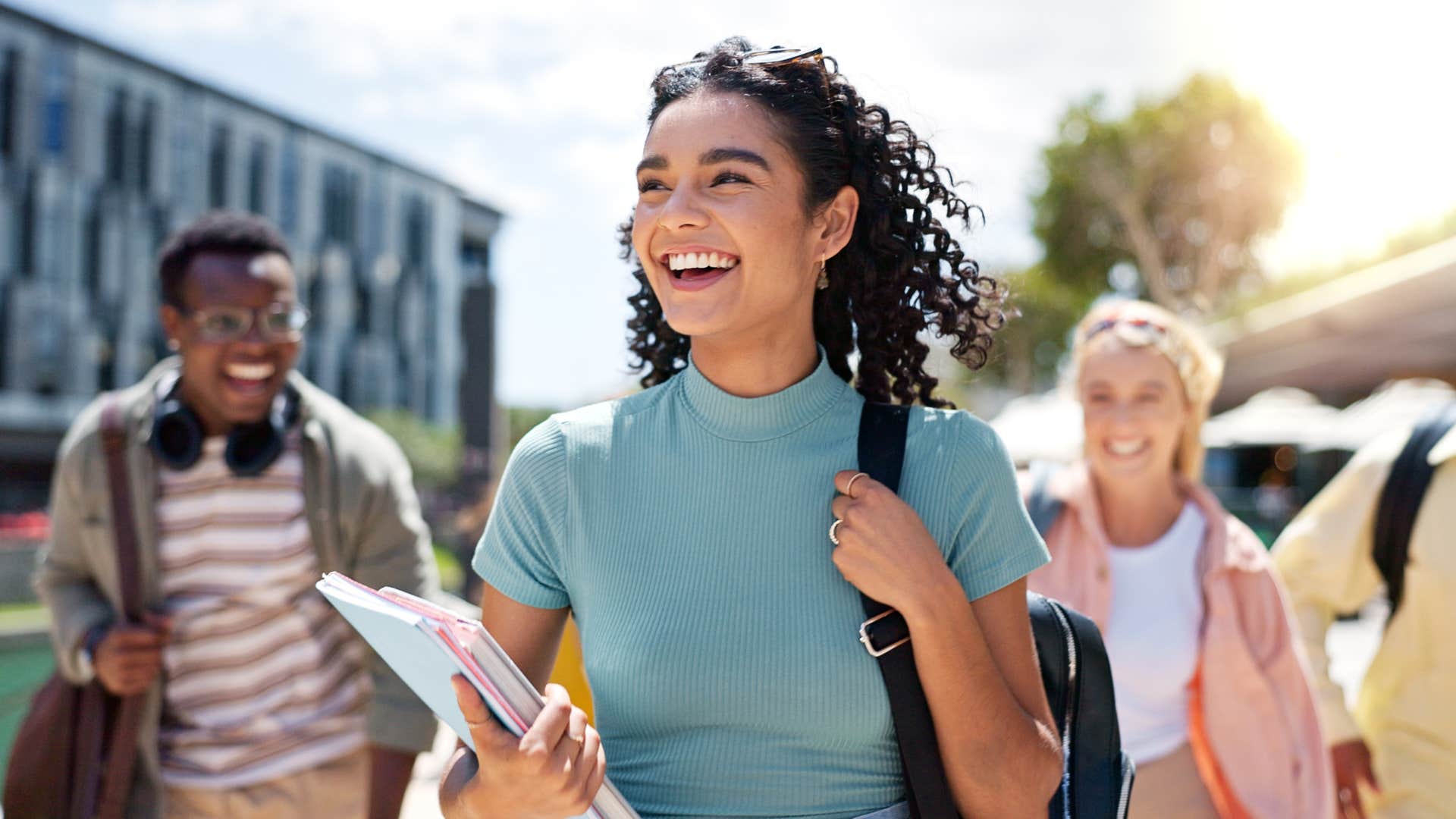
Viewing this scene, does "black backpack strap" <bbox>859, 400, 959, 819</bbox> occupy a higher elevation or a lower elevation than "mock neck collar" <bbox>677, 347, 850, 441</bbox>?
lower

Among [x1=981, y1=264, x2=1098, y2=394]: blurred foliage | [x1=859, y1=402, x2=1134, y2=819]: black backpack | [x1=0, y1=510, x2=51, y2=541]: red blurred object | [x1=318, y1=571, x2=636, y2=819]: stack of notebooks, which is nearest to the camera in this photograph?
[x1=318, y1=571, x2=636, y2=819]: stack of notebooks

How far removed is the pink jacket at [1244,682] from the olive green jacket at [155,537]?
173cm

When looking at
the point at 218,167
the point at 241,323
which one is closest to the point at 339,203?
the point at 218,167

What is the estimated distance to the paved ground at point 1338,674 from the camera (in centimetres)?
589

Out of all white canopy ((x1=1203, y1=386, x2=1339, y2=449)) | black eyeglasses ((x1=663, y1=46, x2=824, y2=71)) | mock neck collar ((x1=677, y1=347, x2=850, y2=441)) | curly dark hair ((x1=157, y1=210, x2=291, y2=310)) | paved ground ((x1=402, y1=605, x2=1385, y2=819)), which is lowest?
paved ground ((x1=402, y1=605, x2=1385, y2=819))

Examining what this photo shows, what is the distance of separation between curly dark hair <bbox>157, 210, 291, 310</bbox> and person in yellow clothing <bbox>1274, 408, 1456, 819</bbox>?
3.13m

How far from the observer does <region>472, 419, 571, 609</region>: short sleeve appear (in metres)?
1.74

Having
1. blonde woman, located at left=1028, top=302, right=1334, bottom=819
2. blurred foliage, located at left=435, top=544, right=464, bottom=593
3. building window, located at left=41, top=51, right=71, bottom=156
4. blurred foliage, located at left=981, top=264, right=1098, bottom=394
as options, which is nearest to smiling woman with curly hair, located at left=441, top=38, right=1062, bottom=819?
blonde woman, located at left=1028, top=302, right=1334, bottom=819

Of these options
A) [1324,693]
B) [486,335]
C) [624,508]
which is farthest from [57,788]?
[486,335]

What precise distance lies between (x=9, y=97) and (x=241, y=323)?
38040 mm

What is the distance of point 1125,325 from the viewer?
3420 millimetres

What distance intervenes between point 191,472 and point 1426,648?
3.28 metres

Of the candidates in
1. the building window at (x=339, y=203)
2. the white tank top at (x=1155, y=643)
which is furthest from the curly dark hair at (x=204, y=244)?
the building window at (x=339, y=203)

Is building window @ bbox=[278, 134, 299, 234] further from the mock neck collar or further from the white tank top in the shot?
A: the mock neck collar
